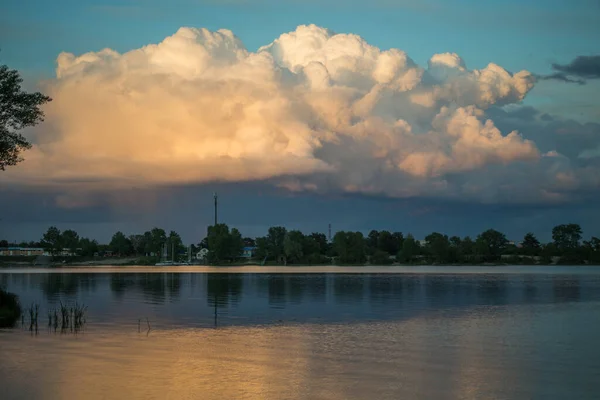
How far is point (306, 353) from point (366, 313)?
989 inches

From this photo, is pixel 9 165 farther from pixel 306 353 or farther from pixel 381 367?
pixel 381 367

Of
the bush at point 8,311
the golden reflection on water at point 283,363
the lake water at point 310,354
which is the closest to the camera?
the golden reflection on water at point 283,363

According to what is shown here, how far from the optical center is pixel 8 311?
5309 cm

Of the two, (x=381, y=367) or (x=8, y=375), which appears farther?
(x=381, y=367)

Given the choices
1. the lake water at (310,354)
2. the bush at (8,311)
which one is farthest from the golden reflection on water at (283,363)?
the bush at (8,311)

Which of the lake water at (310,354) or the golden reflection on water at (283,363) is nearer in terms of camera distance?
the golden reflection on water at (283,363)

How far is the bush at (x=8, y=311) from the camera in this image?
50.1 meters

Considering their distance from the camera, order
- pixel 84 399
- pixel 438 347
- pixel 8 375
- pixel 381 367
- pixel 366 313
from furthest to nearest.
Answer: pixel 366 313, pixel 438 347, pixel 381 367, pixel 8 375, pixel 84 399

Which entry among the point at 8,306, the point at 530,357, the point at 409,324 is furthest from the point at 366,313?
the point at 8,306

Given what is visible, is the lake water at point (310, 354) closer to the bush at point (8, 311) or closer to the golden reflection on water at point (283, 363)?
the golden reflection on water at point (283, 363)

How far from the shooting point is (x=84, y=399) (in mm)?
26109

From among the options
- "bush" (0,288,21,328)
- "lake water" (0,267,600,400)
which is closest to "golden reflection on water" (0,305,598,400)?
"lake water" (0,267,600,400)

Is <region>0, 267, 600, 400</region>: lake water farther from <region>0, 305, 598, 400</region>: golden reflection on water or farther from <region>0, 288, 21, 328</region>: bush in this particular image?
<region>0, 288, 21, 328</region>: bush

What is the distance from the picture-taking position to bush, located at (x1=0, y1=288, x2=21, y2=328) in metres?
50.1
